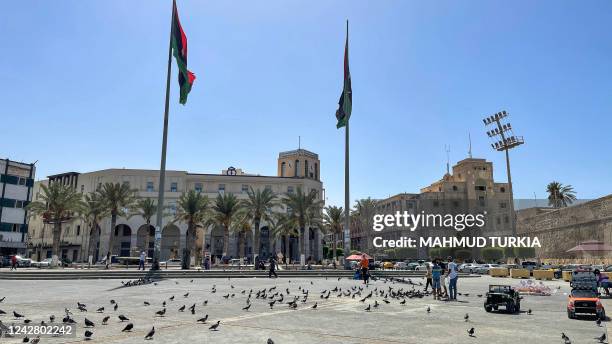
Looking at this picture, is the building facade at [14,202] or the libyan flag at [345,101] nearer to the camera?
the libyan flag at [345,101]

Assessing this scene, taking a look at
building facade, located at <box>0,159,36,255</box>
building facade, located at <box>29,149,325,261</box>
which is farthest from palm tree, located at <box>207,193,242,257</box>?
building facade, located at <box>0,159,36,255</box>

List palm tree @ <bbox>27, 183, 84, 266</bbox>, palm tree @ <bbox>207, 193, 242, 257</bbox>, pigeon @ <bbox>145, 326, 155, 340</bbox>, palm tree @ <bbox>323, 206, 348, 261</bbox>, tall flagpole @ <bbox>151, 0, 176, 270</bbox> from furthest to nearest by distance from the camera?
palm tree @ <bbox>323, 206, 348, 261</bbox> < palm tree @ <bbox>207, 193, 242, 257</bbox> < palm tree @ <bbox>27, 183, 84, 266</bbox> < tall flagpole @ <bbox>151, 0, 176, 270</bbox> < pigeon @ <bbox>145, 326, 155, 340</bbox>

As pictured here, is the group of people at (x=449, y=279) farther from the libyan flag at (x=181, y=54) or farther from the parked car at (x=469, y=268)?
the parked car at (x=469, y=268)

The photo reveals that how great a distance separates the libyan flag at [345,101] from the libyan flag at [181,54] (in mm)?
12353

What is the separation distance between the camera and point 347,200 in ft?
119

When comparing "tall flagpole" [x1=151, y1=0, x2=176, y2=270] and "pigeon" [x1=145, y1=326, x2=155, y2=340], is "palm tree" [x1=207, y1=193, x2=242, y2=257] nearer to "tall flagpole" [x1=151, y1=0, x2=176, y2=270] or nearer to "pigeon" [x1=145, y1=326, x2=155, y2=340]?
"tall flagpole" [x1=151, y1=0, x2=176, y2=270]

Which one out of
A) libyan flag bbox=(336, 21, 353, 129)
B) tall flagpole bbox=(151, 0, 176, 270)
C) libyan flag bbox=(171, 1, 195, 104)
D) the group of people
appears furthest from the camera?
libyan flag bbox=(336, 21, 353, 129)

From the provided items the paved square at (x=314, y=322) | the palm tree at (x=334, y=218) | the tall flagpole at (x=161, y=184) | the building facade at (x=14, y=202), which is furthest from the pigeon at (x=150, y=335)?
the building facade at (x=14, y=202)

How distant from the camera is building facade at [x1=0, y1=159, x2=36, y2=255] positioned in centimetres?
6462

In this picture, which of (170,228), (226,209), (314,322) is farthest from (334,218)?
(314,322)

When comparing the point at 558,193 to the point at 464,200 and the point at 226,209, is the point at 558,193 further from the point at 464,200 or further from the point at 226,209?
the point at 226,209

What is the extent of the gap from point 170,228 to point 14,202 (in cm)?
2238

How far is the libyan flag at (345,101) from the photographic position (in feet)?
122

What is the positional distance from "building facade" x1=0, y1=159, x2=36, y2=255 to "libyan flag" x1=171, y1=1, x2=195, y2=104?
47031 millimetres
